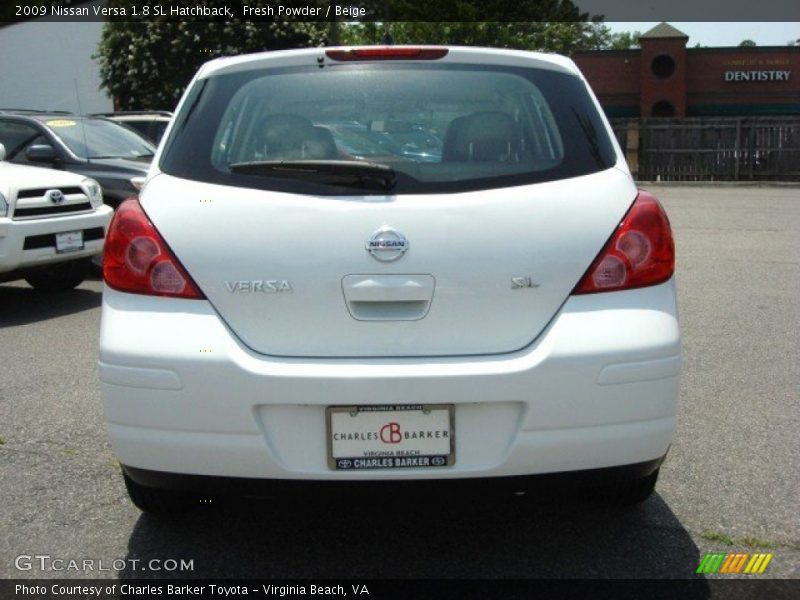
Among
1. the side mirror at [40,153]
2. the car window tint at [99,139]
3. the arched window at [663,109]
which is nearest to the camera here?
the side mirror at [40,153]

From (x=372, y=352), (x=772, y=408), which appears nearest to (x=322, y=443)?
(x=372, y=352)

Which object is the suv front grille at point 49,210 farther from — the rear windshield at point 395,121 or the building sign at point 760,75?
the building sign at point 760,75

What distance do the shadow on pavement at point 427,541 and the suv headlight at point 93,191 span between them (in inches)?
219

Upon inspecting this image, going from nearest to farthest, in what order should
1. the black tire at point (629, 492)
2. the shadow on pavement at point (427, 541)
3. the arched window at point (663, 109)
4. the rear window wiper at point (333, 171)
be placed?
the rear window wiper at point (333, 171), the shadow on pavement at point (427, 541), the black tire at point (629, 492), the arched window at point (663, 109)

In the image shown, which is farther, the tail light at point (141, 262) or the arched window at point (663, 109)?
the arched window at point (663, 109)

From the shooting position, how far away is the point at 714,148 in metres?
27.1

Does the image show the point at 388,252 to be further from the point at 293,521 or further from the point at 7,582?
the point at 7,582

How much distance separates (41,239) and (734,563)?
643 centimetres

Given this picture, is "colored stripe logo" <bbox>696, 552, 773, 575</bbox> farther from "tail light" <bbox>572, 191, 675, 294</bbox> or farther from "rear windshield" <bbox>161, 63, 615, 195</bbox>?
"rear windshield" <bbox>161, 63, 615, 195</bbox>

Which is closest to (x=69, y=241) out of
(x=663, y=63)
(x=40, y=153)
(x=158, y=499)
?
(x=40, y=153)

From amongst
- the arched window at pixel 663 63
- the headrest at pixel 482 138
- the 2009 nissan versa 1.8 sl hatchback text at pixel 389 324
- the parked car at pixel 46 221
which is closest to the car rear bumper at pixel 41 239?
the parked car at pixel 46 221

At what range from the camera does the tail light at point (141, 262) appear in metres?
2.95

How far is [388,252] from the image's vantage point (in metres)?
2.86

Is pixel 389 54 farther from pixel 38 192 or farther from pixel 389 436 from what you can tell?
pixel 38 192
